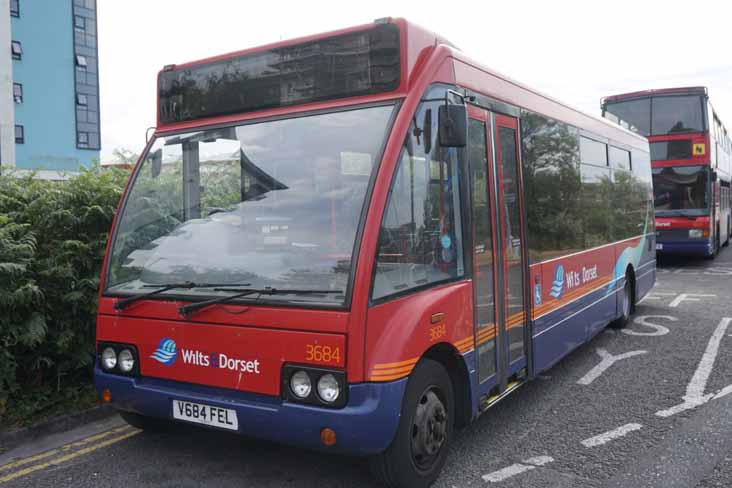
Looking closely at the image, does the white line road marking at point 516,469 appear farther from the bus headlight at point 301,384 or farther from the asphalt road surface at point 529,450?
the bus headlight at point 301,384

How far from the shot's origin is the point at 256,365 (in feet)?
11.9

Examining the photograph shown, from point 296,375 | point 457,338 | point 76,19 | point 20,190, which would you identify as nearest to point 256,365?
point 296,375

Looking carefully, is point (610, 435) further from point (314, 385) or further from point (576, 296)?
point (314, 385)

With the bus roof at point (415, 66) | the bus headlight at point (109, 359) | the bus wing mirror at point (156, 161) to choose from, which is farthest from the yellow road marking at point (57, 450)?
the bus roof at point (415, 66)

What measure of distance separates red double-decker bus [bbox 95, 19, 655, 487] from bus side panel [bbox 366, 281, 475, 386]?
0.01m

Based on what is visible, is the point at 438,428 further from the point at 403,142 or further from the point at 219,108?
the point at 219,108

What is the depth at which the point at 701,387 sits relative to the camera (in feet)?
19.7

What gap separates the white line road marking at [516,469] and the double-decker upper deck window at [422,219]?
1.25 m

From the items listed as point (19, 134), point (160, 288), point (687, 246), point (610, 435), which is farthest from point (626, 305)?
point (19, 134)

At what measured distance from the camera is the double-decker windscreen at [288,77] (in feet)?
12.7

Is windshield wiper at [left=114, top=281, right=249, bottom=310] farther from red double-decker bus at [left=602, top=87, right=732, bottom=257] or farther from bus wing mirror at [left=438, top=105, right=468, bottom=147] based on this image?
red double-decker bus at [left=602, top=87, right=732, bottom=257]

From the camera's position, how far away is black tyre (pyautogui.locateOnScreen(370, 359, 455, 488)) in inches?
143

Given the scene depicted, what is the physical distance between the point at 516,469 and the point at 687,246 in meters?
14.4

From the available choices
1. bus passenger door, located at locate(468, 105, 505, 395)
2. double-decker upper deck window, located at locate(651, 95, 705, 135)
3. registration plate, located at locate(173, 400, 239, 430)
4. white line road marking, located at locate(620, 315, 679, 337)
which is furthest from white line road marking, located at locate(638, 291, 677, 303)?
registration plate, located at locate(173, 400, 239, 430)
